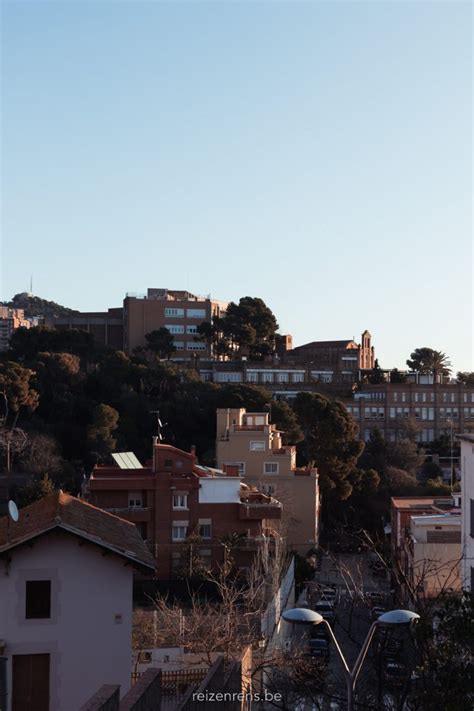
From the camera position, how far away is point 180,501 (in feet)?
131

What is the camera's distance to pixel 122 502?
1559 inches

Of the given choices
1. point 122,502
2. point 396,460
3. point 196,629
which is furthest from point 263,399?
point 196,629

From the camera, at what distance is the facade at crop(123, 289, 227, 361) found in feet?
297

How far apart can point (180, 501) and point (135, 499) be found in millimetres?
1718

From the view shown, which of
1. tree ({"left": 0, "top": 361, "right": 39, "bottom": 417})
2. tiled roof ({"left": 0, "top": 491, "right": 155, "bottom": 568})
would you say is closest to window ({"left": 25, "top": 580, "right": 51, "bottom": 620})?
tiled roof ({"left": 0, "top": 491, "right": 155, "bottom": 568})

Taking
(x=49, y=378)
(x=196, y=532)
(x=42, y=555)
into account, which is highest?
(x=49, y=378)

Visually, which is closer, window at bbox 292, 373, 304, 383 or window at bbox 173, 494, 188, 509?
window at bbox 173, 494, 188, 509

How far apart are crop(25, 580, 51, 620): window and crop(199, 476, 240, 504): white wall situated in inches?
1016

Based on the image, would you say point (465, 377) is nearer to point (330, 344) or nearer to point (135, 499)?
point (330, 344)

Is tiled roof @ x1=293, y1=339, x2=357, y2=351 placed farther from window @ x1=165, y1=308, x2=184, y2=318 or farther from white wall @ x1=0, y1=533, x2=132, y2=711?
white wall @ x1=0, y1=533, x2=132, y2=711

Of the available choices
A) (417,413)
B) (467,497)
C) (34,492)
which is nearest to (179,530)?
(34,492)

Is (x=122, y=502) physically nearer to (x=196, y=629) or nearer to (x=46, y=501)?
(x=196, y=629)

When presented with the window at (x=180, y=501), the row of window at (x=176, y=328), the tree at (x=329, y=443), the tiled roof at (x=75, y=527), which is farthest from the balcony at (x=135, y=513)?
the row of window at (x=176, y=328)

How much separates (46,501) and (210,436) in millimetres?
46404
